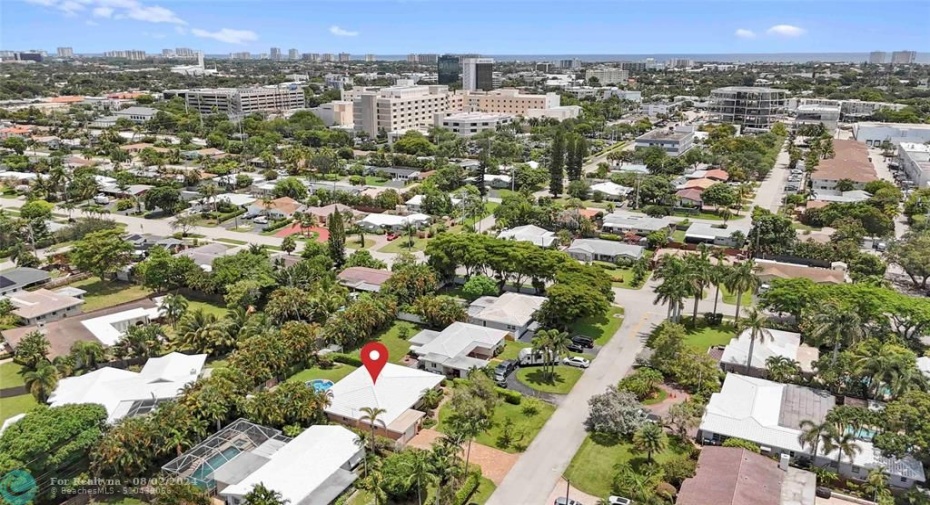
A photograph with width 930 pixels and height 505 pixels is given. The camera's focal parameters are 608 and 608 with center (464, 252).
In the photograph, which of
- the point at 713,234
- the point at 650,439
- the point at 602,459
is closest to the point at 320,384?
the point at 602,459

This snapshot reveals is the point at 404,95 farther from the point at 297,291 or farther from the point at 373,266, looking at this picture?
the point at 297,291

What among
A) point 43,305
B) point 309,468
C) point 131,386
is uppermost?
point 43,305

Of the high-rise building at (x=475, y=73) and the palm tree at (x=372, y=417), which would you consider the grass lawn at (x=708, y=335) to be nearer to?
the palm tree at (x=372, y=417)

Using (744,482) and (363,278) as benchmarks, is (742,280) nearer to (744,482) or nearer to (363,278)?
(744,482)

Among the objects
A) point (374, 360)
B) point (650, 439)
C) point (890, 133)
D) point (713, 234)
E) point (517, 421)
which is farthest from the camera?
point (890, 133)

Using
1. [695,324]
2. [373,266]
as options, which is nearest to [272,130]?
[373,266]

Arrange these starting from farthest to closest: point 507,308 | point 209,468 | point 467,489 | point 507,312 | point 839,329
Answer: point 507,308 < point 507,312 < point 839,329 < point 209,468 < point 467,489

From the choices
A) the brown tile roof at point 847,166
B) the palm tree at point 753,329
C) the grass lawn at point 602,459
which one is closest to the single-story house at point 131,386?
the grass lawn at point 602,459
